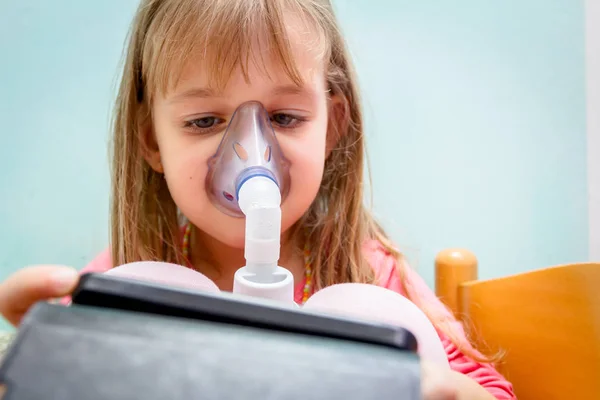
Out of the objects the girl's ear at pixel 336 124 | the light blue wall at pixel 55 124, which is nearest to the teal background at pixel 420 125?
the light blue wall at pixel 55 124

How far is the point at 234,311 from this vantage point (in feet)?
0.83

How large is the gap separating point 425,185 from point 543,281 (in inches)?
18.4

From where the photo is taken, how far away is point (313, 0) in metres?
0.70

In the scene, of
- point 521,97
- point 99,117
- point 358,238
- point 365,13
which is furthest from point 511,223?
point 99,117

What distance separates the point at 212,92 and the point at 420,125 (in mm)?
584

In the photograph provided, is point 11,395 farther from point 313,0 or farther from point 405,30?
point 405,30

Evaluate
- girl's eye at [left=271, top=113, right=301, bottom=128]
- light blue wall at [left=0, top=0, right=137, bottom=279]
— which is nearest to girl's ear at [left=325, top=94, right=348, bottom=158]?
girl's eye at [left=271, top=113, right=301, bottom=128]

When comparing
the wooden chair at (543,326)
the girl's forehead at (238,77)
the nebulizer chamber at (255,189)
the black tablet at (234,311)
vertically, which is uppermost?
the girl's forehead at (238,77)

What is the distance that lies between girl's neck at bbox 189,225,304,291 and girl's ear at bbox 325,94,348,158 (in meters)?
0.18

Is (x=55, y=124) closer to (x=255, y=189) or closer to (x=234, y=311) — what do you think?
(x=255, y=189)

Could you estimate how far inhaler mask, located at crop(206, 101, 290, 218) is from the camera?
0.60m

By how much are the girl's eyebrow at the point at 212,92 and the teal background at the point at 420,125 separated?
416 millimetres

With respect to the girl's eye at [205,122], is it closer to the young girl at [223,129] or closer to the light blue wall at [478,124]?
the young girl at [223,129]

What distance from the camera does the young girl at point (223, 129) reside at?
2.00 ft
